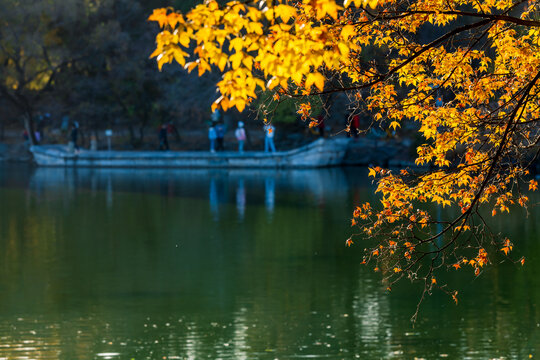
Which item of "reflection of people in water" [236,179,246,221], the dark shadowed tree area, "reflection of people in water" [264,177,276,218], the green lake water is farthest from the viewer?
the dark shadowed tree area

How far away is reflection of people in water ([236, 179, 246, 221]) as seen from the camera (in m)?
27.2

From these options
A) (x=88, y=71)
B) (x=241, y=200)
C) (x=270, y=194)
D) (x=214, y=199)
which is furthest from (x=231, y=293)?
(x=88, y=71)

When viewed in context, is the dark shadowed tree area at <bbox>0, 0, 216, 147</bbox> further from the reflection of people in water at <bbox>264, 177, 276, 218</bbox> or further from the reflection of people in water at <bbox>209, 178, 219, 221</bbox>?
the reflection of people in water at <bbox>209, 178, 219, 221</bbox>

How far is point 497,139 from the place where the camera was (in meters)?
10.3

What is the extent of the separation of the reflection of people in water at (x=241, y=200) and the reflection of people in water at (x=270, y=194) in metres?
0.71

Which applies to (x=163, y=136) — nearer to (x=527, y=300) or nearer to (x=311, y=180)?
(x=311, y=180)

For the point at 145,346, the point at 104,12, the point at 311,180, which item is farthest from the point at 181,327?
the point at 104,12

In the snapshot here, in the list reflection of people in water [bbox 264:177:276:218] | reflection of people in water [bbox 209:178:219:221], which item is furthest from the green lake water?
reflection of people in water [bbox 264:177:276:218]

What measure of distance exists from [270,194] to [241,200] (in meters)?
2.11

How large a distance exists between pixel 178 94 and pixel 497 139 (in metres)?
42.2

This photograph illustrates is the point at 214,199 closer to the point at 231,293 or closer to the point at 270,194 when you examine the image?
the point at 270,194

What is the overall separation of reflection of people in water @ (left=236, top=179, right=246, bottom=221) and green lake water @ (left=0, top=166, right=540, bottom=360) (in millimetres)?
171

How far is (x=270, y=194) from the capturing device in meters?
32.7

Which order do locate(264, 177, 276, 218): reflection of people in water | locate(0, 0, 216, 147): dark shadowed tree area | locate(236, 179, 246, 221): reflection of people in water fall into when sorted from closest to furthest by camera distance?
locate(236, 179, 246, 221): reflection of people in water < locate(264, 177, 276, 218): reflection of people in water < locate(0, 0, 216, 147): dark shadowed tree area
